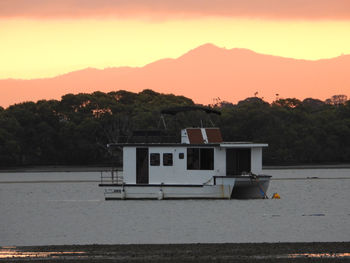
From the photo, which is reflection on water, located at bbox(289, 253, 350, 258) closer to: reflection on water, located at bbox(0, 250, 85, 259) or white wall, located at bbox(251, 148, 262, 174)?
reflection on water, located at bbox(0, 250, 85, 259)

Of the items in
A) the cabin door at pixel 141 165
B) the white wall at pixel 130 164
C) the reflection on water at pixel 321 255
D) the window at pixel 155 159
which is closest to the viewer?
the reflection on water at pixel 321 255

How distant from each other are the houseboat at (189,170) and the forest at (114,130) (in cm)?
8026

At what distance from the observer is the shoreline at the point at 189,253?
27328mm

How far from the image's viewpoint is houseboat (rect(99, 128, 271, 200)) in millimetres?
56906

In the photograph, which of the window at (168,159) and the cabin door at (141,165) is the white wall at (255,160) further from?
the cabin door at (141,165)

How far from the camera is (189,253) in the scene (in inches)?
1131

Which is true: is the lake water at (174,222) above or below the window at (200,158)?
below

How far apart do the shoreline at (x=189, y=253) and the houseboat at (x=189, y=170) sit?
25.9 m

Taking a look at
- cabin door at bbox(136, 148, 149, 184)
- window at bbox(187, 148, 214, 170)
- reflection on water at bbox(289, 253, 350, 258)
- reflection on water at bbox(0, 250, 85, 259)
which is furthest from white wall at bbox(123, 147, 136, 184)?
reflection on water at bbox(289, 253, 350, 258)

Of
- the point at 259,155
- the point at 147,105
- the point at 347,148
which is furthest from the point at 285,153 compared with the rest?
the point at 259,155

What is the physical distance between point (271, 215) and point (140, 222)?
7.67 meters

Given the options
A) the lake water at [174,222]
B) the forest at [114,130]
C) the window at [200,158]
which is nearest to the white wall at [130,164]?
the lake water at [174,222]

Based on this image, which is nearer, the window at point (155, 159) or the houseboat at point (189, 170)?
the houseboat at point (189, 170)

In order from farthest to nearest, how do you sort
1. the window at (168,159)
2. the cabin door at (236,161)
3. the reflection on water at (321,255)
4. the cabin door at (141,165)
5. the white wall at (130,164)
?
the cabin door at (236,161)
the white wall at (130,164)
the cabin door at (141,165)
the window at (168,159)
the reflection on water at (321,255)
